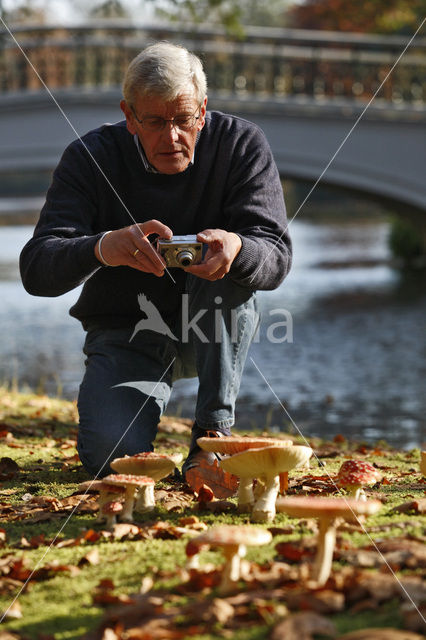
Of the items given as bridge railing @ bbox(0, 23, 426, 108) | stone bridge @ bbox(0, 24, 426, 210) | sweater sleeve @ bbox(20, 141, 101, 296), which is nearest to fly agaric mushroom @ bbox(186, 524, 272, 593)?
sweater sleeve @ bbox(20, 141, 101, 296)

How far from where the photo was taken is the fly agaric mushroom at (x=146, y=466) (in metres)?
2.60

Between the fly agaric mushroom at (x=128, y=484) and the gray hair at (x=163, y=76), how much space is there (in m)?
1.45

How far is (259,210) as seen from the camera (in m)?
3.35

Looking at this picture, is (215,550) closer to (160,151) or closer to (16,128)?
(160,151)

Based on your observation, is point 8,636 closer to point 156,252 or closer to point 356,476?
point 356,476

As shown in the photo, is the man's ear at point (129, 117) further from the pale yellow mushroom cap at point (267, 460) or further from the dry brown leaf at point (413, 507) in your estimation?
the dry brown leaf at point (413, 507)

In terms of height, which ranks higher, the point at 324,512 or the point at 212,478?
the point at 324,512

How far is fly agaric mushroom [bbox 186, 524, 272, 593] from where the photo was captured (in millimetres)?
1843

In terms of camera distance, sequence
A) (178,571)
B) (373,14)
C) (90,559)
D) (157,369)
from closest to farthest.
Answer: (178,571)
(90,559)
(157,369)
(373,14)

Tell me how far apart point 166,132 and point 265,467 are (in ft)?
4.68

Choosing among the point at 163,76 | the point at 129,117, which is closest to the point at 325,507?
the point at 163,76

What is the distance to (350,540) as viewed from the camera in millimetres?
2279

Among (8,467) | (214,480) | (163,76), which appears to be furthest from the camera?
(8,467)

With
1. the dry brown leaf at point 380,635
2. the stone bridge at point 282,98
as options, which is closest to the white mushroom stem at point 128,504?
the dry brown leaf at point 380,635
